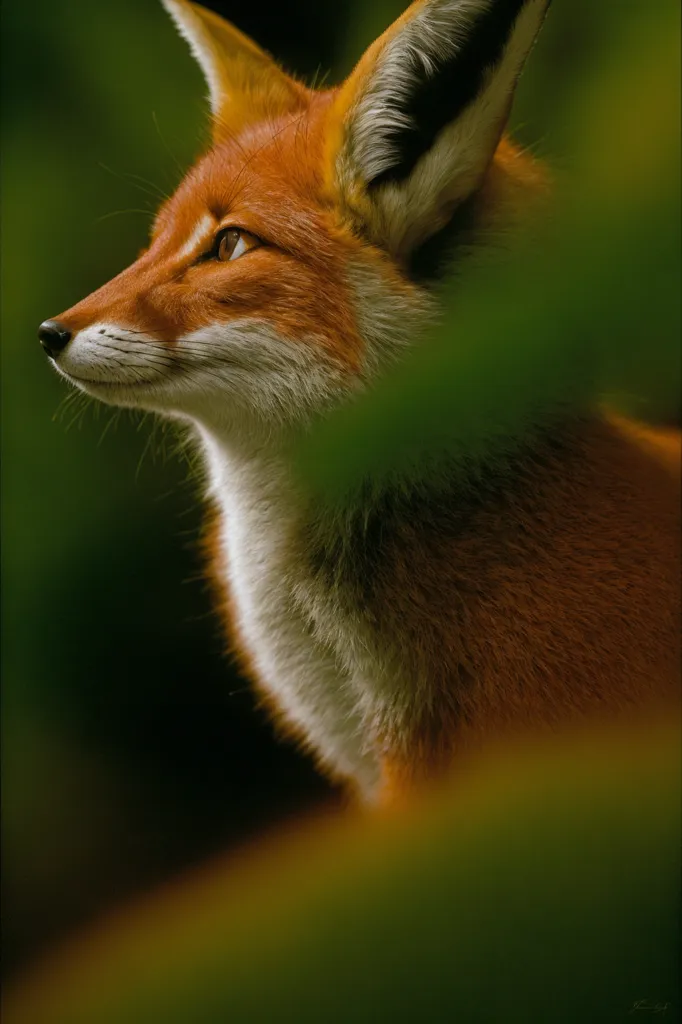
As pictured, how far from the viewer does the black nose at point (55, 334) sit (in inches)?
31.4

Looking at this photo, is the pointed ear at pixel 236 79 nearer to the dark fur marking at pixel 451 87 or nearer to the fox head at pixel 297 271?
the fox head at pixel 297 271

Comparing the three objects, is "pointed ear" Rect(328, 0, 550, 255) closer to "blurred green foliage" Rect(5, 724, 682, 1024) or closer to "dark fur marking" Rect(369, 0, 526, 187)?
"dark fur marking" Rect(369, 0, 526, 187)

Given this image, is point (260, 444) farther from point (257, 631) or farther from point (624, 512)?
point (624, 512)

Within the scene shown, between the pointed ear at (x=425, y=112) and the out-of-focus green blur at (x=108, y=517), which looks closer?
the pointed ear at (x=425, y=112)

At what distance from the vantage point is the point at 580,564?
840 mm

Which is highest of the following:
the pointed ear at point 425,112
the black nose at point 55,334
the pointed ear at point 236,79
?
the pointed ear at point 236,79

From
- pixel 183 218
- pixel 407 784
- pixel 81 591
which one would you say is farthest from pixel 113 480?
pixel 407 784

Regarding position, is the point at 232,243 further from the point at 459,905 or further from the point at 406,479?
the point at 459,905

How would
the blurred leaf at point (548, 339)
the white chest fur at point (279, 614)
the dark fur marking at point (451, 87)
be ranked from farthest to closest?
the white chest fur at point (279, 614)
the dark fur marking at point (451, 87)
the blurred leaf at point (548, 339)

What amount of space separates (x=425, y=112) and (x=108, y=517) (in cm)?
43

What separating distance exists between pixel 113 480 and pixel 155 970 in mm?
628

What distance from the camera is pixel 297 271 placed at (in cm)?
82

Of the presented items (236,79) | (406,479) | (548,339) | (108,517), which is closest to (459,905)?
(548,339)

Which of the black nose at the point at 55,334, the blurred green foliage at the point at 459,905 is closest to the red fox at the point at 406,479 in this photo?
the black nose at the point at 55,334
